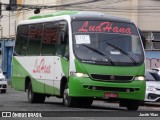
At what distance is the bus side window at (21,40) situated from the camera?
82.5 feet

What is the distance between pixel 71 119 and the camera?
55.0 feet

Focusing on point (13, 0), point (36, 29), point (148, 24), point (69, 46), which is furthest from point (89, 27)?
point (13, 0)

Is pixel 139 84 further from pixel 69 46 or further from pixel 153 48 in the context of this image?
pixel 153 48

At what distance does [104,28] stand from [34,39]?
4067 mm

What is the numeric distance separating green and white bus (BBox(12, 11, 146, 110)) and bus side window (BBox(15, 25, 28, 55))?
2.45m

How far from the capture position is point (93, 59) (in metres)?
20.0

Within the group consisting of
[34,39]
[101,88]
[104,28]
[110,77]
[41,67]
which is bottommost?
[41,67]

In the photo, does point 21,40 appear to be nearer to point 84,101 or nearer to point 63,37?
point 63,37

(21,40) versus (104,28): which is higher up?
(104,28)

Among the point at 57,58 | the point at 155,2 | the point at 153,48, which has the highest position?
the point at 57,58

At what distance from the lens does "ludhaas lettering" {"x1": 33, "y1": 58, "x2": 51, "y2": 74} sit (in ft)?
74.5

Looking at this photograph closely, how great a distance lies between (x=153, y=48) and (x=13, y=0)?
47.4 feet

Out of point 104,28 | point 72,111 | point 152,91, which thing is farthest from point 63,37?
point 152,91

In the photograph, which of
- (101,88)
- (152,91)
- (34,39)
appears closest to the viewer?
Result: (101,88)
